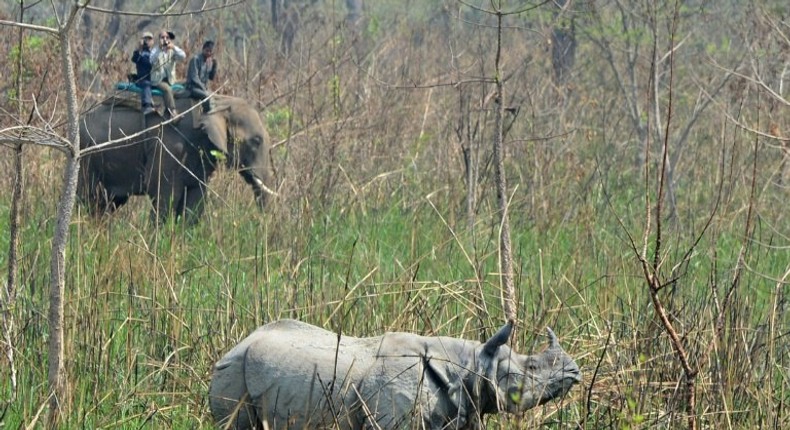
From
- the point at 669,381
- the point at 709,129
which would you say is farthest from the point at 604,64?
the point at 669,381

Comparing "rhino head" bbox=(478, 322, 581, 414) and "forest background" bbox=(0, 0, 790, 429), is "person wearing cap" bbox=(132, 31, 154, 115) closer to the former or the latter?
"forest background" bbox=(0, 0, 790, 429)

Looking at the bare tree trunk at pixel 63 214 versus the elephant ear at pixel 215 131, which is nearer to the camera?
the bare tree trunk at pixel 63 214

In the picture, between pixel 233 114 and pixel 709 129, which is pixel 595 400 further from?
pixel 709 129

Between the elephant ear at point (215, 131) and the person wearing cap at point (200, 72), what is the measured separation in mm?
230

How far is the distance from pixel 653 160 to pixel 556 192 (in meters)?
2.20

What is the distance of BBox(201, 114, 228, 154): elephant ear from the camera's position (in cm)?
1095

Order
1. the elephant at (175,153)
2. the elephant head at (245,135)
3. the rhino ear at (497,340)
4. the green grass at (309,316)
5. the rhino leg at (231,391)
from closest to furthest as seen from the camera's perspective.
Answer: the rhino ear at (497,340) → the rhino leg at (231,391) → the green grass at (309,316) → the elephant at (175,153) → the elephant head at (245,135)

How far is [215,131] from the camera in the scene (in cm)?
1097

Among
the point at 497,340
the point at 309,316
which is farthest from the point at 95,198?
the point at 497,340

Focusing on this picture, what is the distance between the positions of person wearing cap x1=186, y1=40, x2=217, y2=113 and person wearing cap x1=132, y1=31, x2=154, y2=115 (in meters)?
0.32

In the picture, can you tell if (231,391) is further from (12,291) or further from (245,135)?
(245,135)

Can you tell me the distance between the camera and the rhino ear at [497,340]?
176 inches

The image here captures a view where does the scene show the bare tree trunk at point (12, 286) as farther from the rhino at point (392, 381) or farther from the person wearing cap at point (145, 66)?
the person wearing cap at point (145, 66)

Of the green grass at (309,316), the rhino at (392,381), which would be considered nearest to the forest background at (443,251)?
the green grass at (309,316)
